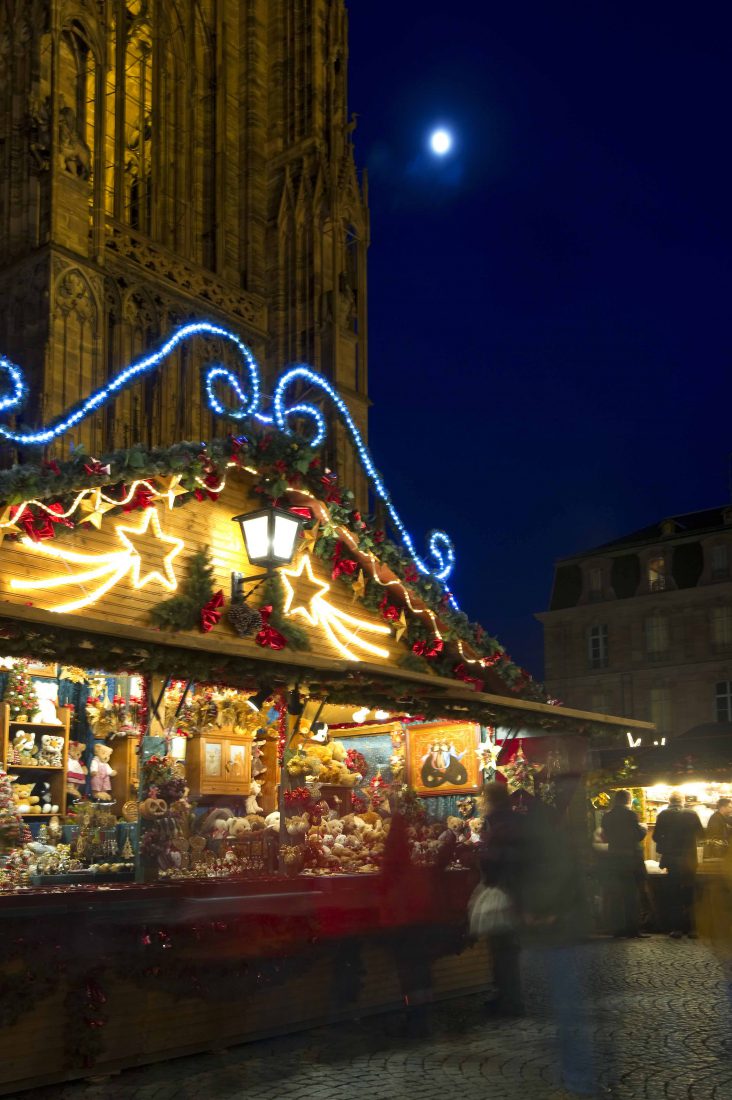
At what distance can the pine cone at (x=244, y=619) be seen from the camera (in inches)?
332

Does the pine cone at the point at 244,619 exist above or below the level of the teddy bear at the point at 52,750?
above

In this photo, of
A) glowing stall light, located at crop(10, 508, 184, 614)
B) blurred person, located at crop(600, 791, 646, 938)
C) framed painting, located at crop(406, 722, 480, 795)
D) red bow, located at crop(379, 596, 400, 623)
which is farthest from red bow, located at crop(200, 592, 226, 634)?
blurred person, located at crop(600, 791, 646, 938)

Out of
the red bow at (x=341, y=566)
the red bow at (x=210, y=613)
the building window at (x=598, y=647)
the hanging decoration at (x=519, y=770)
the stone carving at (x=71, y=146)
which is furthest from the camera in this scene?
the building window at (x=598, y=647)

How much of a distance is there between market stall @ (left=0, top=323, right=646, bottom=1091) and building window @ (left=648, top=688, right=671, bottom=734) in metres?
30.1

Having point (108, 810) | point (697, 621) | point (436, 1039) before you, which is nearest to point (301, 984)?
point (436, 1039)

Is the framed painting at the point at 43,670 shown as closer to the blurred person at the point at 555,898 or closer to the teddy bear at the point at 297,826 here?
the teddy bear at the point at 297,826

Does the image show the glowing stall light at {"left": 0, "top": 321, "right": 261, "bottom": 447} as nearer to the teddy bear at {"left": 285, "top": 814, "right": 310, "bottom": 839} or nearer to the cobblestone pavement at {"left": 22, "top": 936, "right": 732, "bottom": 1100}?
the teddy bear at {"left": 285, "top": 814, "right": 310, "bottom": 839}

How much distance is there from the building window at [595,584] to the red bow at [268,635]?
36077mm

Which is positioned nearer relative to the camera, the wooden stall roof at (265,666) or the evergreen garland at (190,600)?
the wooden stall roof at (265,666)

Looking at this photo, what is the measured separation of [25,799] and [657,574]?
1369 inches

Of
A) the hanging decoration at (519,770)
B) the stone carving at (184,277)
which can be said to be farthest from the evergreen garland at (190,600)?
the stone carving at (184,277)

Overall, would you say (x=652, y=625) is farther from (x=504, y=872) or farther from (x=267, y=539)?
(x=504, y=872)

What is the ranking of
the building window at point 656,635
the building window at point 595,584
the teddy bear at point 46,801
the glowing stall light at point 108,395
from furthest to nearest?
the building window at point 595,584
the building window at point 656,635
the teddy bear at point 46,801
the glowing stall light at point 108,395

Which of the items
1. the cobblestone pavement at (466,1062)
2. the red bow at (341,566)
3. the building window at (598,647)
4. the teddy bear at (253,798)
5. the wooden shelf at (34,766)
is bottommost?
the cobblestone pavement at (466,1062)
